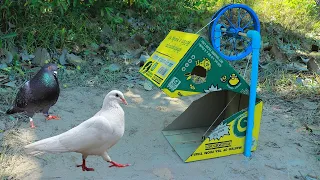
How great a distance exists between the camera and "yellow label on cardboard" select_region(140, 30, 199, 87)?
6.97 feet

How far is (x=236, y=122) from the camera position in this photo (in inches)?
96.5

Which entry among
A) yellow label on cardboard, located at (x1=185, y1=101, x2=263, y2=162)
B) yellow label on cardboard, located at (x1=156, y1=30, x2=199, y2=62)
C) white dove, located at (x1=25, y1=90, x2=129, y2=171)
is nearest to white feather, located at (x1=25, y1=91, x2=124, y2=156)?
white dove, located at (x1=25, y1=90, x2=129, y2=171)

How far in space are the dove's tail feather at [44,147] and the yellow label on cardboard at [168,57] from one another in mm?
749

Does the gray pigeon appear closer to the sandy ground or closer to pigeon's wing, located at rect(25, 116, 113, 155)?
the sandy ground

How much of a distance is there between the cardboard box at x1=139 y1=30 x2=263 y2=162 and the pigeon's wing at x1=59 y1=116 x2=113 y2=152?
0.57 meters

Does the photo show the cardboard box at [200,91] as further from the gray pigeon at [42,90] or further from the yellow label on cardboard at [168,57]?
the gray pigeon at [42,90]

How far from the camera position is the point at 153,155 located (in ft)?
8.11

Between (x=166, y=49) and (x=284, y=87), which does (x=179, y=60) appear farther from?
(x=284, y=87)

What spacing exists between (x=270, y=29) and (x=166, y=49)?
3762mm

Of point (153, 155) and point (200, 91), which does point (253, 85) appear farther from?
point (153, 155)

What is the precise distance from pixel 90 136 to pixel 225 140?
3.92 feet

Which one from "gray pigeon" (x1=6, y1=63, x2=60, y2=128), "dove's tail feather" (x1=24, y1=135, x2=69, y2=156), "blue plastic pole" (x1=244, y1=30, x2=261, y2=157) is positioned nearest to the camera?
"dove's tail feather" (x1=24, y1=135, x2=69, y2=156)

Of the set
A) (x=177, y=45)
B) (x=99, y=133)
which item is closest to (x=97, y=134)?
(x=99, y=133)

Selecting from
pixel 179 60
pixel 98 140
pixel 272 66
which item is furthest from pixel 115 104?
pixel 272 66
